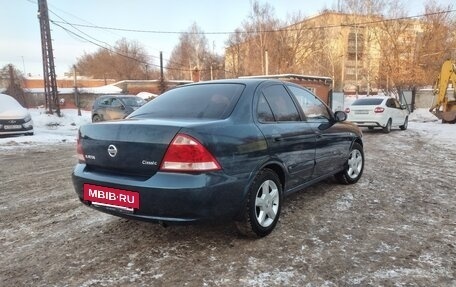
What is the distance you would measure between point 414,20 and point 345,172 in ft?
→ 103

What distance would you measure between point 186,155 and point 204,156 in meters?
0.14

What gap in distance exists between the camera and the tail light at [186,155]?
2.87 metres

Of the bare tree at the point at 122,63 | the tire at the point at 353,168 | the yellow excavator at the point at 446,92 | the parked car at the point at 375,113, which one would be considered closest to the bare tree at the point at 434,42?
the yellow excavator at the point at 446,92

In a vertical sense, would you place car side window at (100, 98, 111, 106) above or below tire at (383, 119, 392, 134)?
above

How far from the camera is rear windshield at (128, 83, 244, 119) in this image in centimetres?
349

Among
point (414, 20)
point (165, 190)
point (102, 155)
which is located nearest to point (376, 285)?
point (165, 190)

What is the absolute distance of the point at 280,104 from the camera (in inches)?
159

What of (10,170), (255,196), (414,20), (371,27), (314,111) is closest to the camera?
(255,196)

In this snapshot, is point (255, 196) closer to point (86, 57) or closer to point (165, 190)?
point (165, 190)

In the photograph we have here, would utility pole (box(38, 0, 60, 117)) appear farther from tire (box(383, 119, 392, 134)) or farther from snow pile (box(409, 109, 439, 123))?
snow pile (box(409, 109, 439, 123))

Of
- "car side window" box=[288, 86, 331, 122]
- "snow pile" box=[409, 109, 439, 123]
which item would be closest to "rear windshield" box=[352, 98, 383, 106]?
"snow pile" box=[409, 109, 439, 123]

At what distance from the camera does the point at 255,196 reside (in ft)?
11.0

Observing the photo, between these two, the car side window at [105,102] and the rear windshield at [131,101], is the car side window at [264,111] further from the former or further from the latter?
the car side window at [105,102]

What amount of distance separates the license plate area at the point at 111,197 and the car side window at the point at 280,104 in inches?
65.9
